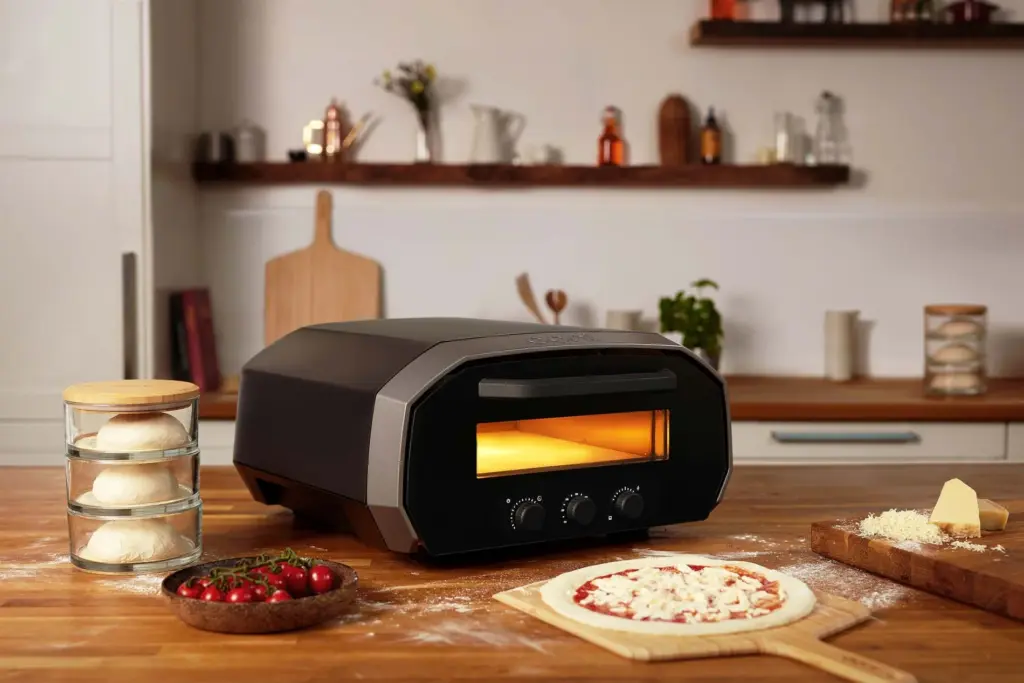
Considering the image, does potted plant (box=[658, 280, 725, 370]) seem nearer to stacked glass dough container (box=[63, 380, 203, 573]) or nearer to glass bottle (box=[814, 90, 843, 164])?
glass bottle (box=[814, 90, 843, 164])

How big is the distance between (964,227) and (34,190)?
2.64 metres

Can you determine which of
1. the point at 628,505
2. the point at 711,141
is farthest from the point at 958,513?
the point at 711,141

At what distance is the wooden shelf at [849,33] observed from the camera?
3.45 meters

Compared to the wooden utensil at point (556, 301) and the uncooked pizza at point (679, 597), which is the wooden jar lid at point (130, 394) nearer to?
the uncooked pizza at point (679, 597)

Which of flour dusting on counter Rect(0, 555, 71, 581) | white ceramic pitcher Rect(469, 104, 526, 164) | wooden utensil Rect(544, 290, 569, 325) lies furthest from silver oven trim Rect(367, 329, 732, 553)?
white ceramic pitcher Rect(469, 104, 526, 164)

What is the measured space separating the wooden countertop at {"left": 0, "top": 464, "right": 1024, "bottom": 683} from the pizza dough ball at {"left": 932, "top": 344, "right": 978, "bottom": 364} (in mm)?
1844

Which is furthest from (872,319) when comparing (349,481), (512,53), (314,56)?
(349,481)

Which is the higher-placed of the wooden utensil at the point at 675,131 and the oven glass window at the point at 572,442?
the wooden utensil at the point at 675,131

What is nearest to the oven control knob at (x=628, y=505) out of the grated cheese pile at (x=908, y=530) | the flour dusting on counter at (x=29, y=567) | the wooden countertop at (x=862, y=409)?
the grated cheese pile at (x=908, y=530)

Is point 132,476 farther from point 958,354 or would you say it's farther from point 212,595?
point 958,354

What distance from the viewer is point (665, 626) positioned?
39.2 inches

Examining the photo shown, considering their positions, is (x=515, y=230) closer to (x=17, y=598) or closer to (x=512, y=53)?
(x=512, y=53)

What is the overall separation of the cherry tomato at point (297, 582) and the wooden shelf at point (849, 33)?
Answer: 8.94 feet

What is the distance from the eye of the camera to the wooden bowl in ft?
3.26
